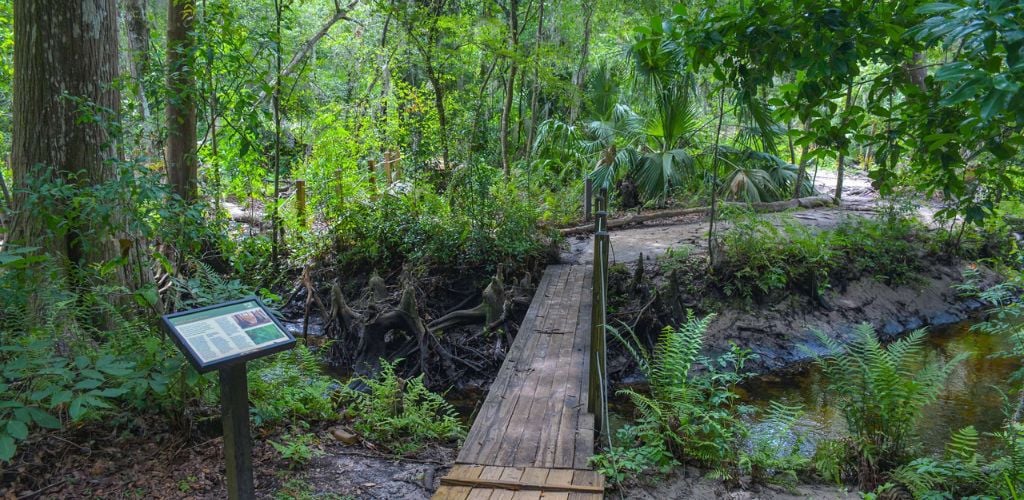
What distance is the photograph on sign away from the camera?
292cm

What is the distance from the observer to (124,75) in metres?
5.55

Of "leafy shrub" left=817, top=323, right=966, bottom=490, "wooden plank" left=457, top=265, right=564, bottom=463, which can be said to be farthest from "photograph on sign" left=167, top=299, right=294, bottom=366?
"leafy shrub" left=817, top=323, right=966, bottom=490

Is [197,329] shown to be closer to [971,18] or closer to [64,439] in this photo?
[64,439]

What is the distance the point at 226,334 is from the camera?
3.05 meters

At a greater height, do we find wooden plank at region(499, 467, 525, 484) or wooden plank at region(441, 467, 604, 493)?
wooden plank at region(499, 467, 525, 484)

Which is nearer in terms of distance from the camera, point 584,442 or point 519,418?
point 584,442

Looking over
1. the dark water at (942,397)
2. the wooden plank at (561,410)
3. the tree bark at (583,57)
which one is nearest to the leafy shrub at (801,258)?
the dark water at (942,397)

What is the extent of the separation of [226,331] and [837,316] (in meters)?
9.50

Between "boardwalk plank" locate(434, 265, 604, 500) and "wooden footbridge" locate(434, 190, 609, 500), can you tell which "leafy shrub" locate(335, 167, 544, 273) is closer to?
"boardwalk plank" locate(434, 265, 604, 500)

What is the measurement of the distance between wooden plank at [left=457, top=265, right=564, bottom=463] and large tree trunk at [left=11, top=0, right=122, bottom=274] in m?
3.22

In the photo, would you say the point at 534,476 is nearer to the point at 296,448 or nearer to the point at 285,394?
the point at 296,448

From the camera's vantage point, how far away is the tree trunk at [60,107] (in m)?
4.89

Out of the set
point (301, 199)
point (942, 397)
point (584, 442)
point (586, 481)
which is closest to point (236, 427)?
point (586, 481)

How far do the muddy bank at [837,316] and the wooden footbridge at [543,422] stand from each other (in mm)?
3381
